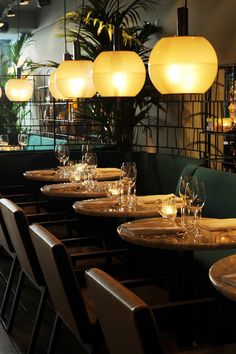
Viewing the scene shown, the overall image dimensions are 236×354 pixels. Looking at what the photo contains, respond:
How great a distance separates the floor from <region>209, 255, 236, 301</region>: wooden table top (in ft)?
4.80

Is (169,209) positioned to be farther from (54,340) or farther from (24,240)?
(54,340)

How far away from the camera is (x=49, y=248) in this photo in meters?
2.46

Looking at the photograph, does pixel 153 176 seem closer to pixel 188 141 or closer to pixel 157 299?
pixel 188 141

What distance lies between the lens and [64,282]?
2.48m

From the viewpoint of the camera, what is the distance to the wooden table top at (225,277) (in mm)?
2088

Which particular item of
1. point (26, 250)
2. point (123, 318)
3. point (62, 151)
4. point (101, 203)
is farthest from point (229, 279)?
point (62, 151)

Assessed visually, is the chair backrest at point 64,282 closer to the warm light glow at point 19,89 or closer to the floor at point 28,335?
the floor at point 28,335

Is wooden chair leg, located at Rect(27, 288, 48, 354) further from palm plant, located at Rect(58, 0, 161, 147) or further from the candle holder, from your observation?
palm plant, located at Rect(58, 0, 161, 147)

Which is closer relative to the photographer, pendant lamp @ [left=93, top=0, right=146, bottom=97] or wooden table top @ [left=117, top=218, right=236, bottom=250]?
wooden table top @ [left=117, top=218, right=236, bottom=250]

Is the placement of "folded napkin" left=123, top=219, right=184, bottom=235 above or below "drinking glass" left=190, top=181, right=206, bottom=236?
below

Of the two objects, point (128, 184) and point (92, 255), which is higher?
point (128, 184)

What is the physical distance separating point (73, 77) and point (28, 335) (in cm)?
176

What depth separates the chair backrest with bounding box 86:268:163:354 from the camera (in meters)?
1.69

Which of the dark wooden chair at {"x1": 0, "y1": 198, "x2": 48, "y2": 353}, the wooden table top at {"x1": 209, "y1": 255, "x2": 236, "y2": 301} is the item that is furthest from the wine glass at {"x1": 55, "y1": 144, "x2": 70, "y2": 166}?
the wooden table top at {"x1": 209, "y1": 255, "x2": 236, "y2": 301}
